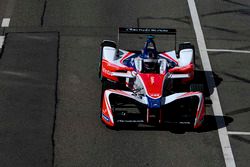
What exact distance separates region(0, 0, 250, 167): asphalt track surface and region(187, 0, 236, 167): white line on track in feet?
0.54

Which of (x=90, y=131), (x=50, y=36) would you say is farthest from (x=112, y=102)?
(x=50, y=36)

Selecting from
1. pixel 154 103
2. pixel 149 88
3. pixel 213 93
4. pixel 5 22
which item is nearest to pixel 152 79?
pixel 149 88

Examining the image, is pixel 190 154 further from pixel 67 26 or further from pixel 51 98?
pixel 67 26

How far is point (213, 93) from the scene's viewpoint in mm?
19703

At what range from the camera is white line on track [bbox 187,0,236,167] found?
16.7m

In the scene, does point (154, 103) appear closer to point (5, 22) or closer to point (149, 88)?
point (149, 88)

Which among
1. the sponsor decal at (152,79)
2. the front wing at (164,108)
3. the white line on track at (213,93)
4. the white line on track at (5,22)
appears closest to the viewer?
the white line on track at (213,93)

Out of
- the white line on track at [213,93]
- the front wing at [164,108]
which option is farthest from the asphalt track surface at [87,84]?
the front wing at [164,108]

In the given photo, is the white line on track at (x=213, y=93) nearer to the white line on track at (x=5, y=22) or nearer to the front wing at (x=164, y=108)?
the front wing at (x=164, y=108)

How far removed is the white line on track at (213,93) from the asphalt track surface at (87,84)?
16 cm

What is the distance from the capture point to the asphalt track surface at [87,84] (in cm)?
1644

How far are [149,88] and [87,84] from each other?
111 inches

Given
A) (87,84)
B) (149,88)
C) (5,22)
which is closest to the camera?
(149,88)

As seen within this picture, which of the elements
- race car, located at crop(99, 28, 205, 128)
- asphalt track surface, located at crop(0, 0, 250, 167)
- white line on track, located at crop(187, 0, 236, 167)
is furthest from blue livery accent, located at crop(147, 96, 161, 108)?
white line on track, located at crop(187, 0, 236, 167)
